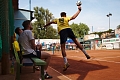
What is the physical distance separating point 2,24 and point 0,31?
23cm

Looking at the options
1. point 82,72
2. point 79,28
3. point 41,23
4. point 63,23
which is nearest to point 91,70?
point 82,72

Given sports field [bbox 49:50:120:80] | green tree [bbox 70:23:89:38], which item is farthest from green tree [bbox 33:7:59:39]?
sports field [bbox 49:50:120:80]

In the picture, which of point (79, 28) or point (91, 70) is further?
point (79, 28)

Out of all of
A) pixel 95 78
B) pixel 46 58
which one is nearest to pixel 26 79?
pixel 46 58

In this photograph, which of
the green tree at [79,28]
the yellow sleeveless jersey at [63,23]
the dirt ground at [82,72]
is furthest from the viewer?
the green tree at [79,28]

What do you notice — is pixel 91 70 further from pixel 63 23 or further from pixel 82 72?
pixel 63 23

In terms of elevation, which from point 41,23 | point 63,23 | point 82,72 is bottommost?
point 82,72

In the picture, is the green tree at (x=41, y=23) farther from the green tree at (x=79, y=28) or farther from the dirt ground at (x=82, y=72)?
the dirt ground at (x=82, y=72)

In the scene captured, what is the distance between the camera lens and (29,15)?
1480cm

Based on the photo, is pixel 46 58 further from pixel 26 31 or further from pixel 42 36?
pixel 42 36

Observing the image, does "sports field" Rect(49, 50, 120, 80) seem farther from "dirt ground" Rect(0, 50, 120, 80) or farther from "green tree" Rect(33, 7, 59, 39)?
"green tree" Rect(33, 7, 59, 39)

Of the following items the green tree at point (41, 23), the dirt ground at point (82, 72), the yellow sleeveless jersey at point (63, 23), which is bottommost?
the dirt ground at point (82, 72)

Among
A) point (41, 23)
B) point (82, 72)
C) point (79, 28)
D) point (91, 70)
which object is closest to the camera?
point (82, 72)

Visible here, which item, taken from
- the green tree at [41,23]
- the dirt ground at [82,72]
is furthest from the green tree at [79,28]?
the dirt ground at [82,72]
